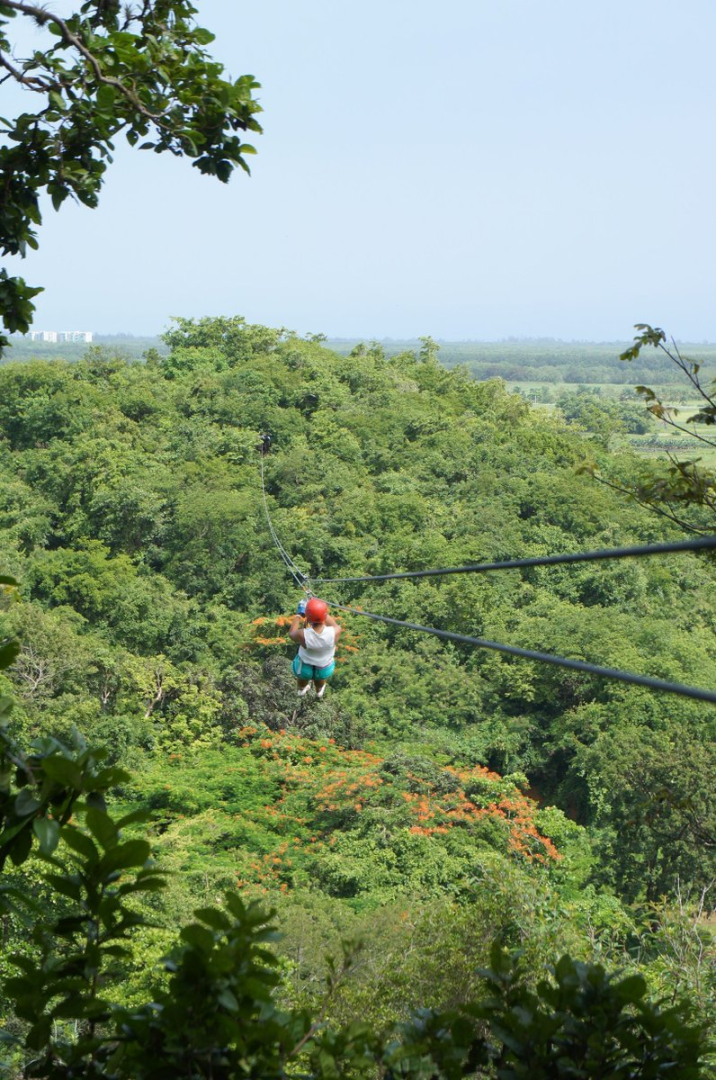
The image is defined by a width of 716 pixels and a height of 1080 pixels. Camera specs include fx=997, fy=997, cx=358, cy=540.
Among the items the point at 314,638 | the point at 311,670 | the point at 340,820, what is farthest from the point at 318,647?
the point at 340,820

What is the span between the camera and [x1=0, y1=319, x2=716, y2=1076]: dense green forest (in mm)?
8039

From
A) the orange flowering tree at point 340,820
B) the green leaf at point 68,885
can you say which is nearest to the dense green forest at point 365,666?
the orange flowering tree at point 340,820

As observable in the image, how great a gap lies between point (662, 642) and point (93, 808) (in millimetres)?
13051

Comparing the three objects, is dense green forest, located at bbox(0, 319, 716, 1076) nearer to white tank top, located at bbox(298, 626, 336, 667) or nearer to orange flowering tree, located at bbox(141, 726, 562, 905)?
orange flowering tree, located at bbox(141, 726, 562, 905)

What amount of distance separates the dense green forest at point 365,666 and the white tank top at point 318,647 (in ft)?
4.68

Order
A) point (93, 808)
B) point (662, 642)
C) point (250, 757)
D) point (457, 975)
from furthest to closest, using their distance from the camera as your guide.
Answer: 1. point (662, 642)
2. point (250, 757)
3. point (457, 975)
4. point (93, 808)

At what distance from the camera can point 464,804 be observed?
1041 cm

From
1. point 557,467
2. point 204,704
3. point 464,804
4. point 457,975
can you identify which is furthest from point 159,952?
point 557,467

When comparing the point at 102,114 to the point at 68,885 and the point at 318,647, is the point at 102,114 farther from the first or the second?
the point at 318,647

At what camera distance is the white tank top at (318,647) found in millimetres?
5203

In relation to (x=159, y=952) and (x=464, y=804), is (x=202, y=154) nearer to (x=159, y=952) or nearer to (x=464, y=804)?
(x=159, y=952)

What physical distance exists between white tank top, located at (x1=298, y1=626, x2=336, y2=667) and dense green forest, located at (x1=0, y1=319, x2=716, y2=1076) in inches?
56.1

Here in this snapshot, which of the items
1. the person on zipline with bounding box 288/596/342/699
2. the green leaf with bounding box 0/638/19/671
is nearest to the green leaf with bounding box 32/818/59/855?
the green leaf with bounding box 0/638/19/671

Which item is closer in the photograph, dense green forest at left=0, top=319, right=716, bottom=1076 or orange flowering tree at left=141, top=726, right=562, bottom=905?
dense green forest at left=0, top=319, right=716, bottom=1076
